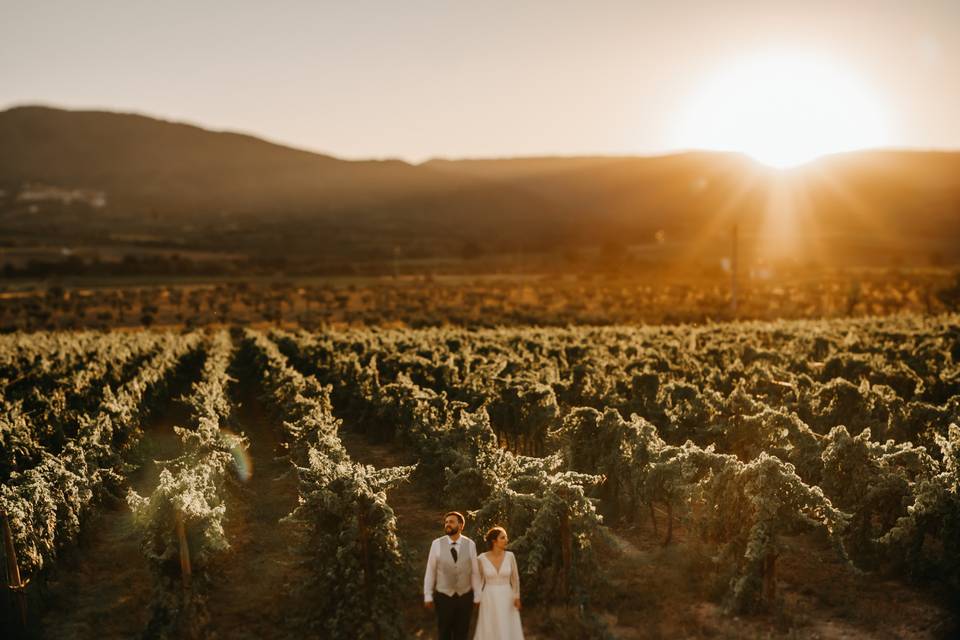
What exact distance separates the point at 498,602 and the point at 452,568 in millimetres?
650

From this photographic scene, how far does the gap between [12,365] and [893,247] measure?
155 metres

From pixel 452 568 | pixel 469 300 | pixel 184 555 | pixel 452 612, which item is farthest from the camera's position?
pixel 469 300

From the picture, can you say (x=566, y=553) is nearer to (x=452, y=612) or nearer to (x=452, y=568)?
(x=452, y=612)

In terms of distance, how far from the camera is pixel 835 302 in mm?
75812

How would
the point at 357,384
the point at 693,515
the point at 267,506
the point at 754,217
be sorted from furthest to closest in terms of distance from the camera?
1. the point at 754,217
2. the point at 357,384
3. the point at 267,506
4. the point at 693,515

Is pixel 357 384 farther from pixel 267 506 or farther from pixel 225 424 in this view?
pixel 267 506

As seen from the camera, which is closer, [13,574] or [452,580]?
[452,580]

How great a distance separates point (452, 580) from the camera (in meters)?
8.59

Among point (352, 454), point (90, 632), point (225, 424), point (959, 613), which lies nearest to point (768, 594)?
point (959, 613)

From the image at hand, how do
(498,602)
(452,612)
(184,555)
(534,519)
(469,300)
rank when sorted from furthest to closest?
(469,300)
(534,519)
(184,555)
(452,612)
(498,602)

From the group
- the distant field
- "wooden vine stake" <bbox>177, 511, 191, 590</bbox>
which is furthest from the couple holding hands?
the distant field

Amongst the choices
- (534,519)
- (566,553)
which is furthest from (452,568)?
(566,553)

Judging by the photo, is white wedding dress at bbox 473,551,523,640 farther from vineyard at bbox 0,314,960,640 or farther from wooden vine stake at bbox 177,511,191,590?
wooden vine stake at bbox 177,511,191,590

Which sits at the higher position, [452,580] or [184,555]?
[452,580]
